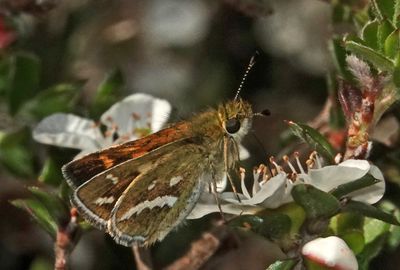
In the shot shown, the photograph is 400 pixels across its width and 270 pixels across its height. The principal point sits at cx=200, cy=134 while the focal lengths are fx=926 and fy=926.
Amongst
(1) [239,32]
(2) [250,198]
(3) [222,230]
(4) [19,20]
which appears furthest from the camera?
(1) [239,32]

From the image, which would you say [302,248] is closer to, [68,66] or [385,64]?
[385,64]

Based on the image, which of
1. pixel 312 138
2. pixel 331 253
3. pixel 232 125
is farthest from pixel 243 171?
→ pixel 331 253

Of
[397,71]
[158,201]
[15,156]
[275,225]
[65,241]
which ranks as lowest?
[15,156]

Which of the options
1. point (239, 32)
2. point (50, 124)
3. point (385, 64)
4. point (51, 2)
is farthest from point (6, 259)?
point (385, 64)

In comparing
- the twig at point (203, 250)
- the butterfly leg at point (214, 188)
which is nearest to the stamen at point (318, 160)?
the butterfly leg at point (214, 188)

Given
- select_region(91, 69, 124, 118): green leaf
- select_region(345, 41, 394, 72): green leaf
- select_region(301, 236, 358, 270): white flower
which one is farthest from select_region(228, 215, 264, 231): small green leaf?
select_region(91, 69, 124, 118): green leaf

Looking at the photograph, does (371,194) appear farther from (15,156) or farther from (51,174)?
(15,156)

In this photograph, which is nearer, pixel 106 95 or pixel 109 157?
pixel 109 157
